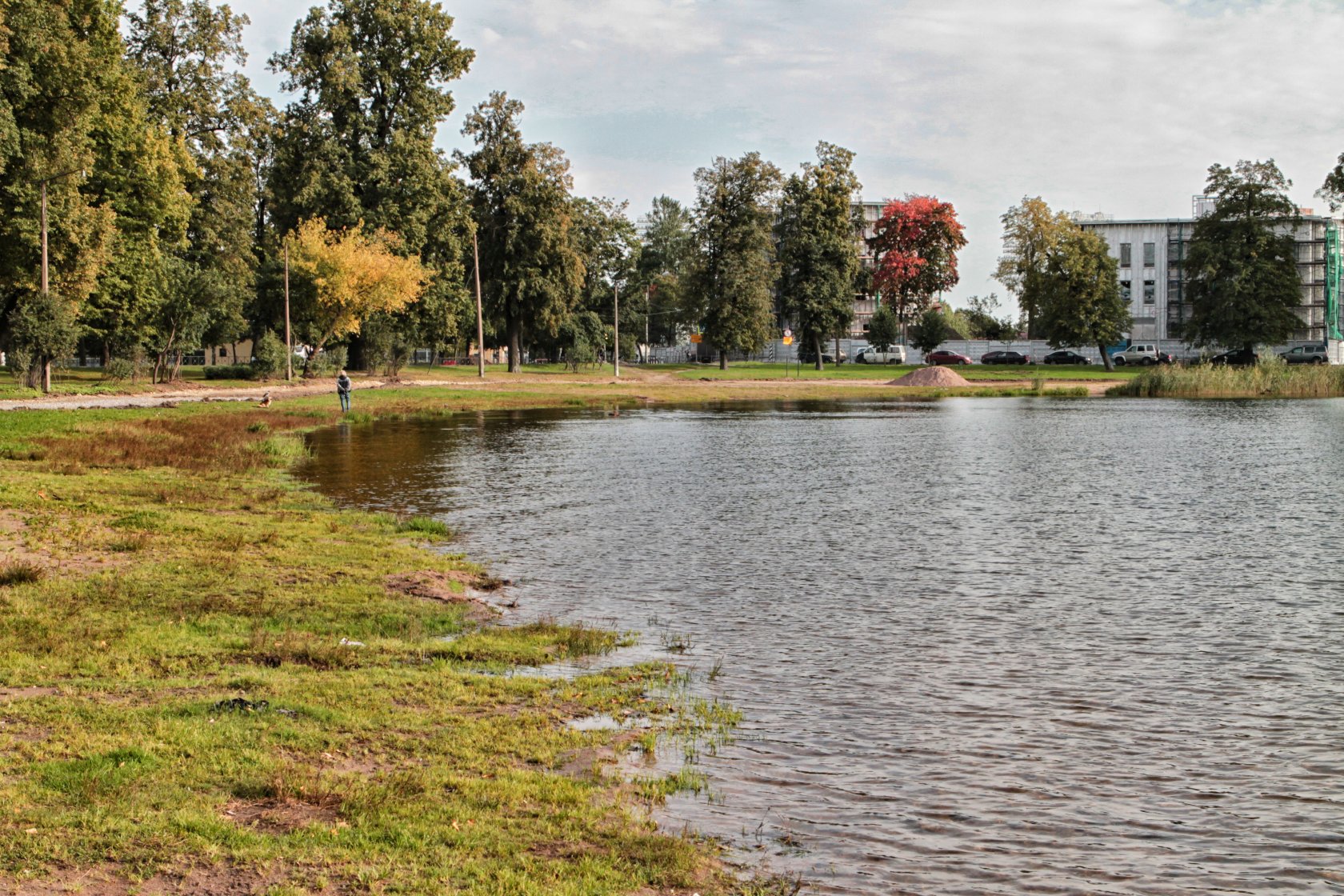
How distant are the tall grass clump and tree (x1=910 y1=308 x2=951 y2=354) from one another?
46.8 meters

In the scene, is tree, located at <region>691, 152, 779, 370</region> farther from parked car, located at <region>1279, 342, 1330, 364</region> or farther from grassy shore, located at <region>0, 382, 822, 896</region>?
grassy shore, located at <region>0, 382, 822, 896</region>

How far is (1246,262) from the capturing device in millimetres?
96625

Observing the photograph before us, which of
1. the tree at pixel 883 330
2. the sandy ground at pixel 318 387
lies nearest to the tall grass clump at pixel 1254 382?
the sandy ground at pixel 318 387

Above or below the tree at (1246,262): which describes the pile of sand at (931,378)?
below

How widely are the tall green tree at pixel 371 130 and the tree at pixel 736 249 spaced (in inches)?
1120

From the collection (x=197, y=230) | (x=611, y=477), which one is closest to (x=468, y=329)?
(x=197, y=230)

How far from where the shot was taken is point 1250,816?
7.88 meters

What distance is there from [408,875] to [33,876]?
1724 mm

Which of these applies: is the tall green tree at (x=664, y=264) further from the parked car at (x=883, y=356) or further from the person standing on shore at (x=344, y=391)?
the person standing on shore at (x=344, y=391)

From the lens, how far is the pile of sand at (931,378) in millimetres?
84500

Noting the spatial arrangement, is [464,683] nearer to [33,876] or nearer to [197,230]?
[33,876]

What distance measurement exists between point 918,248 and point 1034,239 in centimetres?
1362

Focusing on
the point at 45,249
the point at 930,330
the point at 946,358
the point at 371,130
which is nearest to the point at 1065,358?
the point at 946,358

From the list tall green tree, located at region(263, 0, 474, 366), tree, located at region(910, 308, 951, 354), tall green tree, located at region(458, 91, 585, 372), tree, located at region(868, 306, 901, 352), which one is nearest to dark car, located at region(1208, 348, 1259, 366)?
tree, located at region(910, 308, 951, 354)
